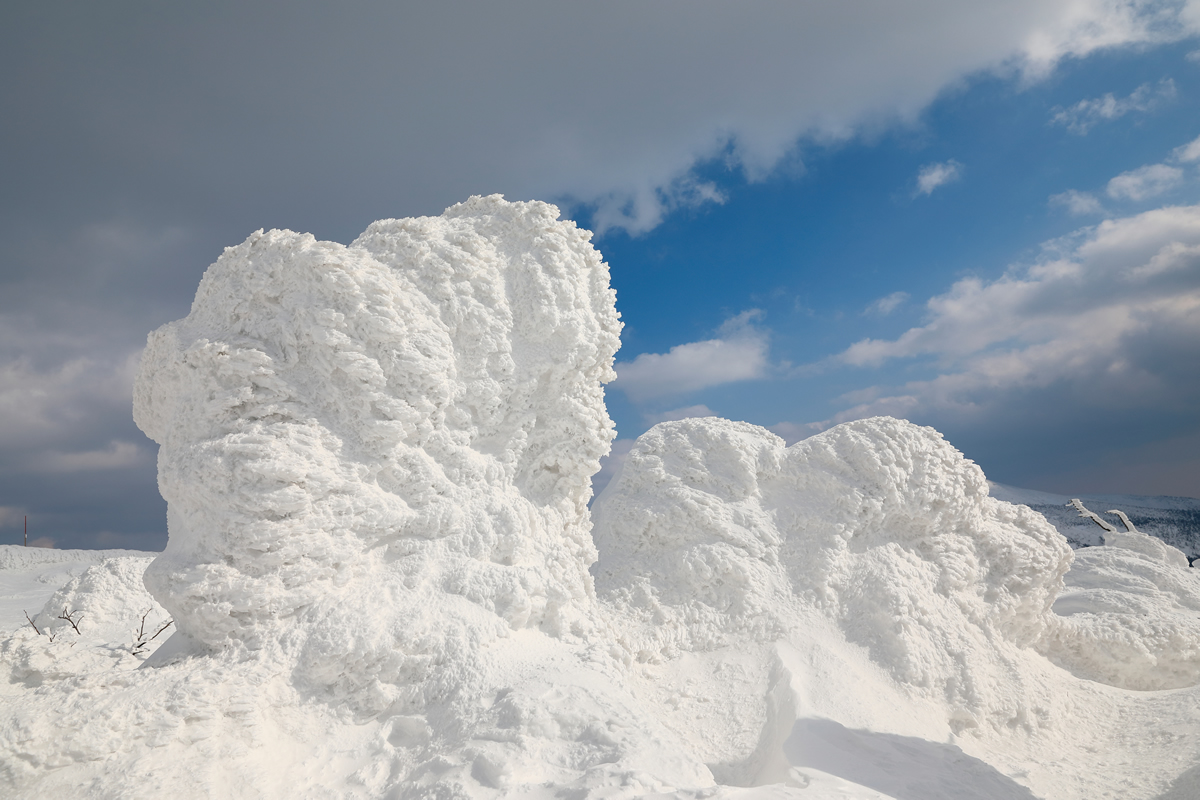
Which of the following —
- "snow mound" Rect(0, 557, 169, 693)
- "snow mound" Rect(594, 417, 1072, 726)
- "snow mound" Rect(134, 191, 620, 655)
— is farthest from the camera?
"snow mound" Rect(0, 557, 169, 693)

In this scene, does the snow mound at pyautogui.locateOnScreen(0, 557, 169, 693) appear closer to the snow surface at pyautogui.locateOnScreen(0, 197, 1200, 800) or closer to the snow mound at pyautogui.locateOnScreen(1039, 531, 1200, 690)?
the snow surface at pyautogui.locateOnScreen(0, 197, 1200, 800)

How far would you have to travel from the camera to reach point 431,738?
151 inches

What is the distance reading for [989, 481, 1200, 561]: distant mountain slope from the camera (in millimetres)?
24375

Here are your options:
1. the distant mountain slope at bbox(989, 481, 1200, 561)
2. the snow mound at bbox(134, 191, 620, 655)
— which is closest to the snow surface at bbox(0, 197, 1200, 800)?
the snow mound at bbox(134, 191, 620, 655)

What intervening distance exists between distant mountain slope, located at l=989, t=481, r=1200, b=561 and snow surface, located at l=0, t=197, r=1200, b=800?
1800 cm

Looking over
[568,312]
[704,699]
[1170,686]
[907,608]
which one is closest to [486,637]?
[704,699]

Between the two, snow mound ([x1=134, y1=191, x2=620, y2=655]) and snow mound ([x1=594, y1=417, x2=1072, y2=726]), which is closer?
snow mound ([x1=134, y1=191, x2=620, y2=655])

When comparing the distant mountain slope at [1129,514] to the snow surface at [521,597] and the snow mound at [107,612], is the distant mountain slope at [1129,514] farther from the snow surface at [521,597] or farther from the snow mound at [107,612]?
the snow mound at [107,612]

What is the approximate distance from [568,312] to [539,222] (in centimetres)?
86

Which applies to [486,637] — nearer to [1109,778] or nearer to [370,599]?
[370,599]

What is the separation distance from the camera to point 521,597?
180 inches

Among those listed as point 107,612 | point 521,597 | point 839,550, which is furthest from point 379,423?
point 107,612

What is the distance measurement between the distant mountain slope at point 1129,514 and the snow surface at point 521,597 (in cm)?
1800

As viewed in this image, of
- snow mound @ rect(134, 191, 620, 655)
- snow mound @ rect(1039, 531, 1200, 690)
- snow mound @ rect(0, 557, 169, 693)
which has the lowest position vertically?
snow mound @ rect(1039, 531, 1200, 690)
